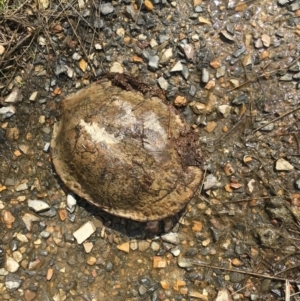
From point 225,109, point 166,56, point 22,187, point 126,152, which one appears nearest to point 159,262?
point 126,152

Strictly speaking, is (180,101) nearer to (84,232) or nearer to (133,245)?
(133,245)

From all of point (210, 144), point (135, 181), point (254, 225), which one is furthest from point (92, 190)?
point (254, 225)

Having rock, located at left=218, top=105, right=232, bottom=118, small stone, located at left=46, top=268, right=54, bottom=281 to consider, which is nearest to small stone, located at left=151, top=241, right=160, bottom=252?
small stone, located at left=46, top=268, right=54, bottom=281

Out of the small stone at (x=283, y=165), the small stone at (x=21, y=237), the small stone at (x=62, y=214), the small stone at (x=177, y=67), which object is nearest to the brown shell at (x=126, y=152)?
the small stone at (x=62, y=214)

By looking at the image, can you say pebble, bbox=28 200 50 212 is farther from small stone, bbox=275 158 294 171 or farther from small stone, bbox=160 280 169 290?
small stone, bbox=275 158 294 171

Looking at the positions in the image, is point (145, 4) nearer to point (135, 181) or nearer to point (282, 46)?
point (282, 46)

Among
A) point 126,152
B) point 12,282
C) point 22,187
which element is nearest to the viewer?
point 126,152
